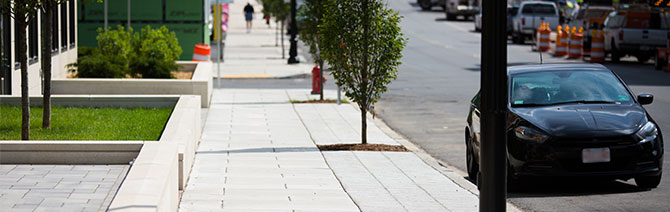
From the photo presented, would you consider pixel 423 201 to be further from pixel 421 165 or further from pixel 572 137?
pixel 421 165

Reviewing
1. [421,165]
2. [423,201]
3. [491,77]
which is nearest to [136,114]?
[421,165]

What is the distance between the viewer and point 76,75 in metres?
22.5

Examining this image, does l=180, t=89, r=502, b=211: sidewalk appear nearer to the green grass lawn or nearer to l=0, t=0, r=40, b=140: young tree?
the green grass lawn

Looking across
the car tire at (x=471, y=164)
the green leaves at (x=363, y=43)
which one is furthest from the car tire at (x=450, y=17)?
the car tire at (x=471, y=164)

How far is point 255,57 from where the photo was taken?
→ 140 feet

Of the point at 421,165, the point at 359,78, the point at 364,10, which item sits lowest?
the point at 421,165

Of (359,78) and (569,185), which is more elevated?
(359,78)

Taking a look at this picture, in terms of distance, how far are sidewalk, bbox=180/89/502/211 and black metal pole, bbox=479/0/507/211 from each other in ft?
10.9

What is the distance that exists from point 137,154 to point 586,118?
15.2 feet

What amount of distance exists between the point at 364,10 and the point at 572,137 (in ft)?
16.5

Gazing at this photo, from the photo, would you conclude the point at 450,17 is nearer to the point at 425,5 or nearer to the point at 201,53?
the point at 425,5

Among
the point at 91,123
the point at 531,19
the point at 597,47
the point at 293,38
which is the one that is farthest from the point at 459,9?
the point at 91,123

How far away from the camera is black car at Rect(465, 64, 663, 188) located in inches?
423

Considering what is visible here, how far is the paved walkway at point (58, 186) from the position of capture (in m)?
8.74
